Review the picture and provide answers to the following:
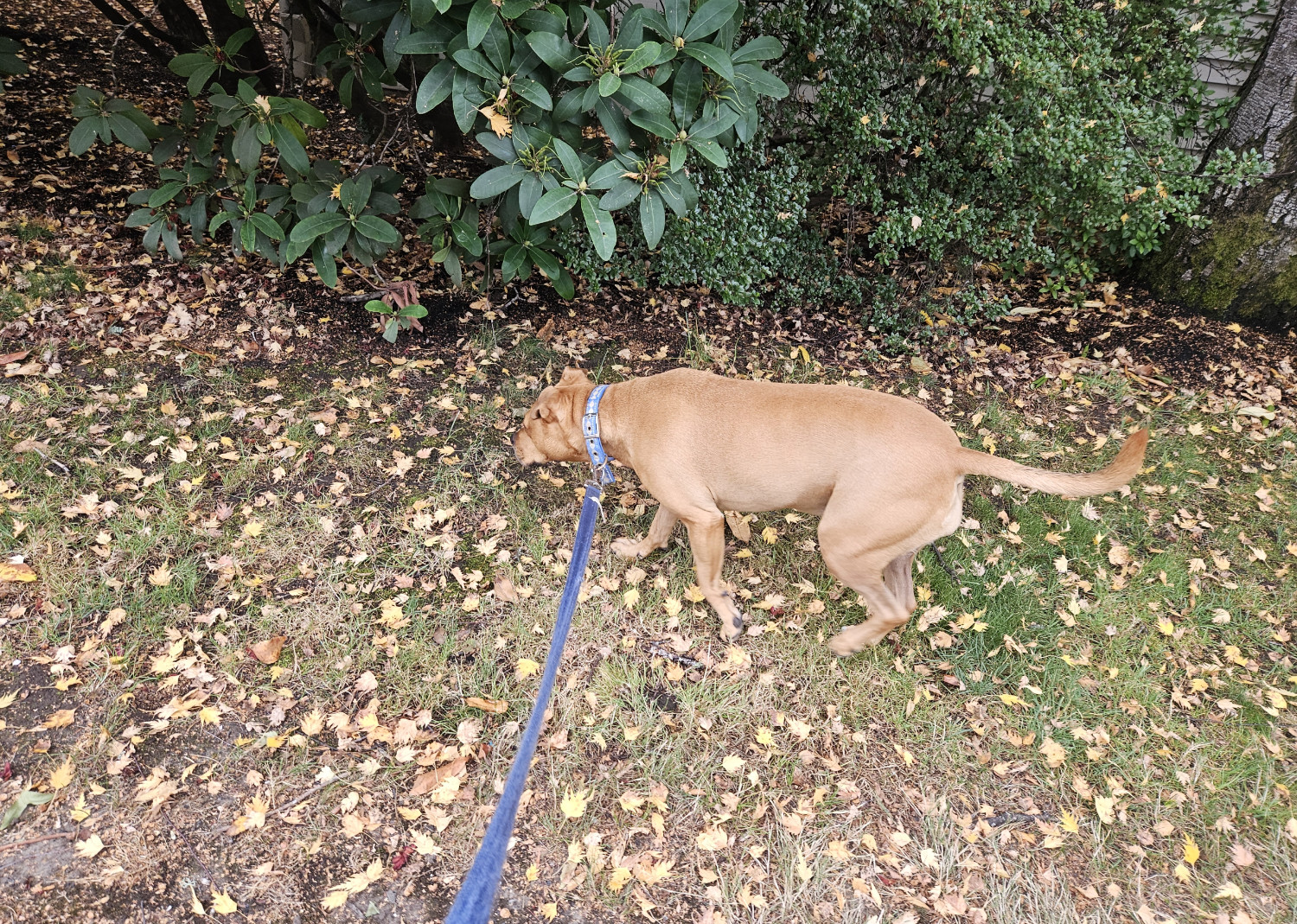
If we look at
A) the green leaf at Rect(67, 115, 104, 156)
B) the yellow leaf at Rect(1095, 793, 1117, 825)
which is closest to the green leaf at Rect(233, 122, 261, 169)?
the green leaf at Rect(67, 115, 104, 156)

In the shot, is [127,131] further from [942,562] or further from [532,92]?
[942,562]

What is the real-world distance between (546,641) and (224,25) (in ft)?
20.2

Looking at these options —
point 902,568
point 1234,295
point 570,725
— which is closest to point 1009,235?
point 1234,295

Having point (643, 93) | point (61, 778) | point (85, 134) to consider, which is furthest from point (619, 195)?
point (61, 778)

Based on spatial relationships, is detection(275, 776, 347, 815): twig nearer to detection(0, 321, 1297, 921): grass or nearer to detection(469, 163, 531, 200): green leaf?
detection(0, 321, 1297, 921): grass

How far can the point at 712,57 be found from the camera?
357 cm

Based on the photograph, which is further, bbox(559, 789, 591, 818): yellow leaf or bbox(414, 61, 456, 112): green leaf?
bbox(414, 61, 456, 112): green leaf

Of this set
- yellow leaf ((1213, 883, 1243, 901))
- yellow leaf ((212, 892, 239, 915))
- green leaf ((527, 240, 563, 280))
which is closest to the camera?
yellow leaf ((212, 892, 239, 915))

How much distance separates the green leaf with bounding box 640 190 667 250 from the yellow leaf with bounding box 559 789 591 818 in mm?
2696

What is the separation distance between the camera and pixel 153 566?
3678 mm

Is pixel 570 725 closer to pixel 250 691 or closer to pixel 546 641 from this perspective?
pixel 546 641

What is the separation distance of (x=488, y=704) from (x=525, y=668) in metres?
0.26

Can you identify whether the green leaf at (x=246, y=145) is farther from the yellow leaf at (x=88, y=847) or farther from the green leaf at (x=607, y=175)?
the yellow leaf at (x=88, y=847)

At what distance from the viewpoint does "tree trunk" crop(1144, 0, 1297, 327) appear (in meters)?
5.36
